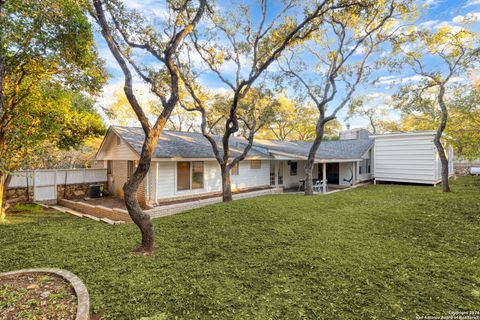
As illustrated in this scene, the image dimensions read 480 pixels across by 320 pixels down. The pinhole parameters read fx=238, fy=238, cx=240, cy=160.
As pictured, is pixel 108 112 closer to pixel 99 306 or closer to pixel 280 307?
pixel 99 306

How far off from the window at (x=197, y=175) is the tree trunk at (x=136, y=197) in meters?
7.05

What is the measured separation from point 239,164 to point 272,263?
984 cm

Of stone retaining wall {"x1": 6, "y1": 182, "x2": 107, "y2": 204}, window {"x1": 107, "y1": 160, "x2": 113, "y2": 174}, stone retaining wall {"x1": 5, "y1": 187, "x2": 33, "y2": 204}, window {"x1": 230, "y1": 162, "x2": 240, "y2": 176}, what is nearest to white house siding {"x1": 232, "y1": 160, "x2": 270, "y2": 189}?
window {"x1": 230, "y1": 162, "x2": 240, "y2": 176}

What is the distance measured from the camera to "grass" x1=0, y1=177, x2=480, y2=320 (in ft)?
10.8

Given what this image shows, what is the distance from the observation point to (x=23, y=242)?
239 inches

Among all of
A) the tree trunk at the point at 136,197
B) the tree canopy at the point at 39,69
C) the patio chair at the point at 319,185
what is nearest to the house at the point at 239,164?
the patio chair at the point at 319,185

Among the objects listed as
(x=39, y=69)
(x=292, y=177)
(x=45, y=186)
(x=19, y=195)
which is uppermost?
(x=39, y=69)

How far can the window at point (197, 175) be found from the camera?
40.2ft

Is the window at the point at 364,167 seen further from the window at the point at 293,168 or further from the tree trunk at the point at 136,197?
the tree trunk at the point at 136,197

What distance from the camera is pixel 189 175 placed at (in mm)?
12055

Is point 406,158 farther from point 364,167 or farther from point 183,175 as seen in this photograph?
point 183,175

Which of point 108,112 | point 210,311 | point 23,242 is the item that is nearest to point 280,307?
point 210,311

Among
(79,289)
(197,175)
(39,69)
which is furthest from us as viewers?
(197,175)

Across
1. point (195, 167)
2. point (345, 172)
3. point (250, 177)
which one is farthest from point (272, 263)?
point (345, 172)
